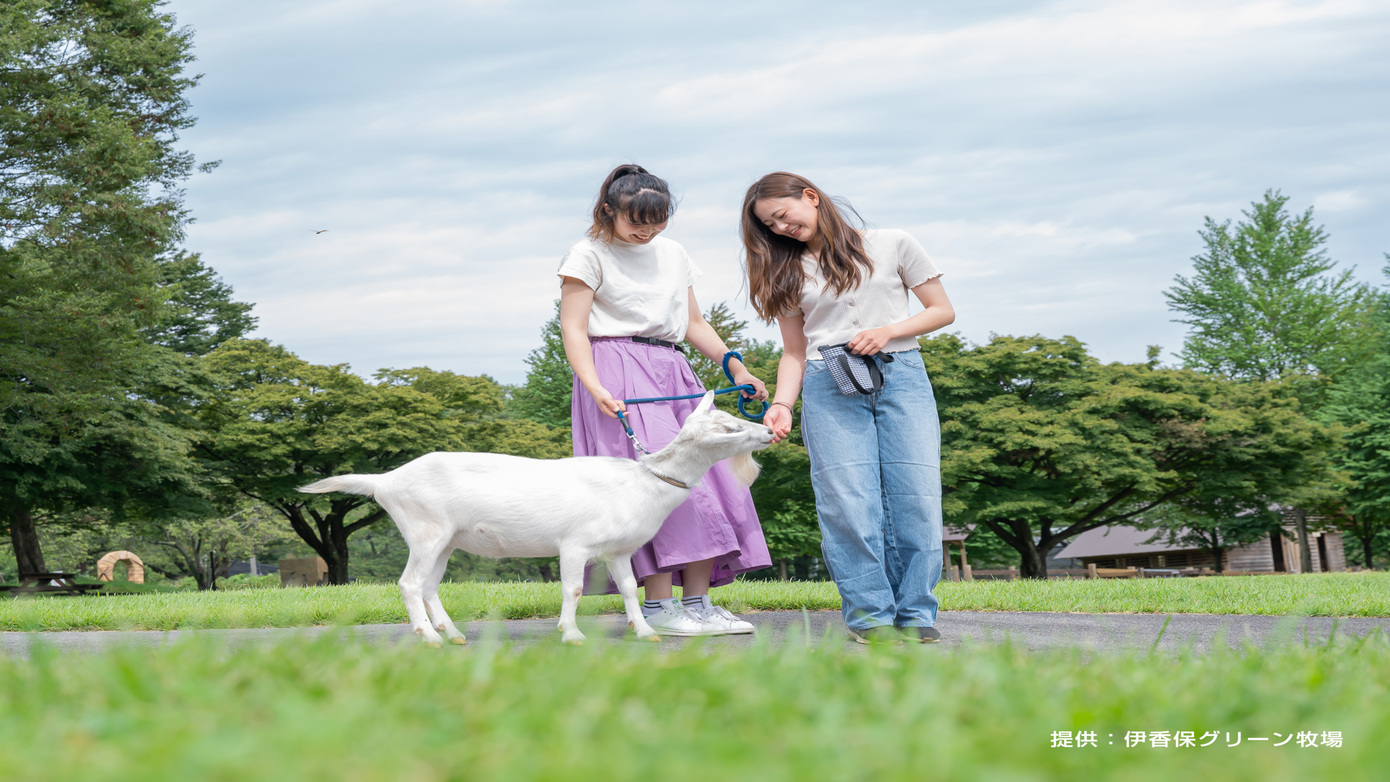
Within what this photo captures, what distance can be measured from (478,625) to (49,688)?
388 cm

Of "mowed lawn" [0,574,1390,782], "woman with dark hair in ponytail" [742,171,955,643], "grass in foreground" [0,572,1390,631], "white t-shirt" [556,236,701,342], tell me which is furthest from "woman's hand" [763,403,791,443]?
"grass in foreground" [0,572,1390,631]

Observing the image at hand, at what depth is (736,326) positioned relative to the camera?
32938 mm

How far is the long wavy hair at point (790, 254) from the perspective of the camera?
16.4ft

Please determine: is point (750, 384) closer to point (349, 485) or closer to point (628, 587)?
point (628, 587)

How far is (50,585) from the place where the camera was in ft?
68.8

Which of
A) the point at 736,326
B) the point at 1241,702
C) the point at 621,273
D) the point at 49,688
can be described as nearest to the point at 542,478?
the point at 621,273

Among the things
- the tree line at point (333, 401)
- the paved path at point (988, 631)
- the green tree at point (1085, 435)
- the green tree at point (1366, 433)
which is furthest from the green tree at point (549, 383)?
the paved path at point (988, 631)

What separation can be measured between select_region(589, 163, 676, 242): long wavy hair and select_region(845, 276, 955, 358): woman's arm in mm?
1054

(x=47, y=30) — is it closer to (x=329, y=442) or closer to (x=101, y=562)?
(x=329, y=442)

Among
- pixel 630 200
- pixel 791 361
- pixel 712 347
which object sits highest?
pixel 630 200

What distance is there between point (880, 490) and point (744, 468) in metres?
0.64

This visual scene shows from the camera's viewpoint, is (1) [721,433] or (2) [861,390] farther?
(2) [861,390]

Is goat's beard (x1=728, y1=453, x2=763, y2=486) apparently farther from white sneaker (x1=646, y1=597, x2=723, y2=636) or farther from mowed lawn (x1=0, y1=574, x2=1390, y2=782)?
mowed lawn (x1=0, y1=574, x2=1390, y2=782)

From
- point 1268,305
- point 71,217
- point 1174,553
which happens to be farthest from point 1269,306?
point 71,217
